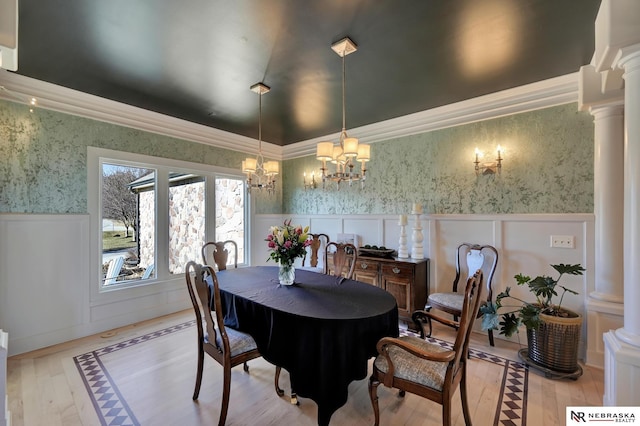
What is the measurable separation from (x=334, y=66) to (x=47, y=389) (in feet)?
11.8

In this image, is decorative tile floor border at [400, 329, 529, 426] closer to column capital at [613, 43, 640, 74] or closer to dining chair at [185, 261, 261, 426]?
dining chair at [185, 261, 261, 426]

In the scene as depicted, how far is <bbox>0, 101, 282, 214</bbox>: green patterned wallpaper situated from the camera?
2771mm

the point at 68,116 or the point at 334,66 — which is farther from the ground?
the point at 334,66

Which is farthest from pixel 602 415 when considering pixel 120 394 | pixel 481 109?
pixel 120 394

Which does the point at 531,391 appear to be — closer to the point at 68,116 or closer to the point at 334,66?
the point at 334,66

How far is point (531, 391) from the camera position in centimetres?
223

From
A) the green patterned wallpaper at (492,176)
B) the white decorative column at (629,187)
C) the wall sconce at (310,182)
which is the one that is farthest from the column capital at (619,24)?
the wall sconce at (310,182)

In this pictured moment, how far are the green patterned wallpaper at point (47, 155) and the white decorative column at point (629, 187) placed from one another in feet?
14.8

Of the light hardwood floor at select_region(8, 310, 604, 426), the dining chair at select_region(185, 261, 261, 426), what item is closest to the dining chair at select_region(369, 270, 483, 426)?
the light hardwood floor at select_region(8, 310, 604, 426)

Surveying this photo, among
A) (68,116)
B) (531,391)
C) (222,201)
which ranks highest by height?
(68,116)

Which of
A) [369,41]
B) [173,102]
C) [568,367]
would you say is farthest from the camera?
[173,102]

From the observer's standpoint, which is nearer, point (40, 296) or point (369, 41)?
point (369, 41)

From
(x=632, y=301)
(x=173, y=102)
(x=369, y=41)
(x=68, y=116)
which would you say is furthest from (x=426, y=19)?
(x=68, y=116)

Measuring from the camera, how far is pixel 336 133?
453 centimetres
